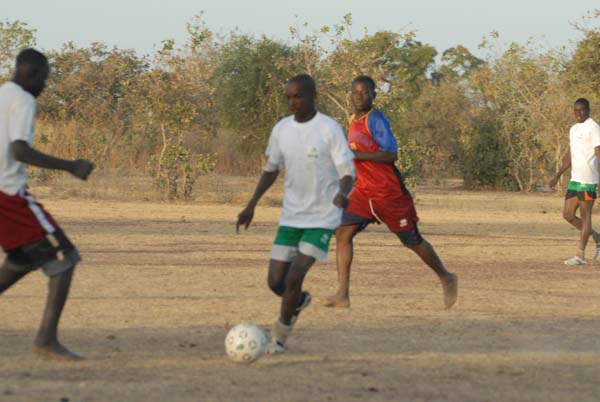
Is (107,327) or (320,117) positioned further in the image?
(107,327)

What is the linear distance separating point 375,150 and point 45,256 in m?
3.51

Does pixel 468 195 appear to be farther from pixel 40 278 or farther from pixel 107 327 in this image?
pixel 107 327

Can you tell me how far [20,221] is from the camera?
22.0ft

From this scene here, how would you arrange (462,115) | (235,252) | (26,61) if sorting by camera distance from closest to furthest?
(26,61) < (235,252) < (462,115)

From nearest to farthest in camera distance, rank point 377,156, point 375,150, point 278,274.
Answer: point 278,274 < point 377,156 < point 375,150

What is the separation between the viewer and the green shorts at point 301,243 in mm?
7219

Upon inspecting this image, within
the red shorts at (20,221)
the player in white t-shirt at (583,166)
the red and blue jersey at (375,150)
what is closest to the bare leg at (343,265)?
the red and blue jersey at (375,150)

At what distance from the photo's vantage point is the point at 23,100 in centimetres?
665

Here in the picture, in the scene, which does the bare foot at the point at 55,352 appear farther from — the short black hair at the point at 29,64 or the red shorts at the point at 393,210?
the red shorts at the point at 393,210

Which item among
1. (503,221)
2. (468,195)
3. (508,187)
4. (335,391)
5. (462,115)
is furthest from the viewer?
(462,115)

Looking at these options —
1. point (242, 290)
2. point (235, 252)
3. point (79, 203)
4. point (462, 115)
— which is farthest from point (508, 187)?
point (242, 290)

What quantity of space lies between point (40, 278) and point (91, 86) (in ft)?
82.0

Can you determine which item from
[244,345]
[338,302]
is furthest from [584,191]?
[244,345]

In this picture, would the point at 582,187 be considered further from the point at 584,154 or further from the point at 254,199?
the point at 254,199
